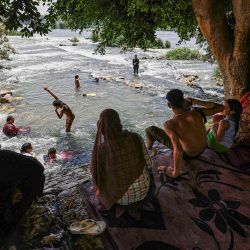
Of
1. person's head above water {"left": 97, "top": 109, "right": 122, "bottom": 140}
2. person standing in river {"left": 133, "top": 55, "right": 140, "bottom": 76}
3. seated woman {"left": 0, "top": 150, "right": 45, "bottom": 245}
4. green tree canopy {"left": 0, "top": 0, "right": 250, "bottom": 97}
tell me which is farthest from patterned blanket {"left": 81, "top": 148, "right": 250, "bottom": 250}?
person standing in river {"left": 133, "top": 55, "right": 140, "bottom": 76}

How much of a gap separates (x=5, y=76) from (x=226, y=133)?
3061 cm

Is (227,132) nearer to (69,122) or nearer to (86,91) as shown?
(69,122)

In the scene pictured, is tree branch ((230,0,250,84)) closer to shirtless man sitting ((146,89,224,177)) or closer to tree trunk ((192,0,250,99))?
tree trunk ((192,0,250,99))

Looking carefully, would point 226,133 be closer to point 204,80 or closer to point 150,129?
point 150,129

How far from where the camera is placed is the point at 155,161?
19.9 ft

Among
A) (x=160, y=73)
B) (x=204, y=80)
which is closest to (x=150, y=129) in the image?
(x=204, y=80)

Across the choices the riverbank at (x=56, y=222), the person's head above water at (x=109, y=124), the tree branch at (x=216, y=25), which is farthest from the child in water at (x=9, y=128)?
the person's head above water at (x=109, y=124)

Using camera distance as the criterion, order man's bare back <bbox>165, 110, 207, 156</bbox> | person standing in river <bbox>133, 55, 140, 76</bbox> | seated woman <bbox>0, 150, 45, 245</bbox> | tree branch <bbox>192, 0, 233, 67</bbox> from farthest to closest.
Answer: person standing in river <bbox>133, 55, 140, 76</bbox> → tree branch <bbox>192, 0, 233, 67</bbox> → man's bare back <bbox>165, 110, 207, 156</bbox> → seated woman <bbox>0, 150, 45, 245</bbox>

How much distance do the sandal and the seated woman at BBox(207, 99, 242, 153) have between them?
111 inches

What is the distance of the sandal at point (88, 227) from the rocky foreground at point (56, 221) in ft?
0.36

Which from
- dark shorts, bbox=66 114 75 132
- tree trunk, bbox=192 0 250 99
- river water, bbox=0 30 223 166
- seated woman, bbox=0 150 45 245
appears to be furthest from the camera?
river water, bbox=0 30 223 166

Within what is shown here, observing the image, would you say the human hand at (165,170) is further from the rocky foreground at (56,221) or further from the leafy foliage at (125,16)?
the leafy foliage at (125,16)

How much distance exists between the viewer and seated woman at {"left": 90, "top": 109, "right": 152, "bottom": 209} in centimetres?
451

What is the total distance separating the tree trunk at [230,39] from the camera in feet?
23.8
